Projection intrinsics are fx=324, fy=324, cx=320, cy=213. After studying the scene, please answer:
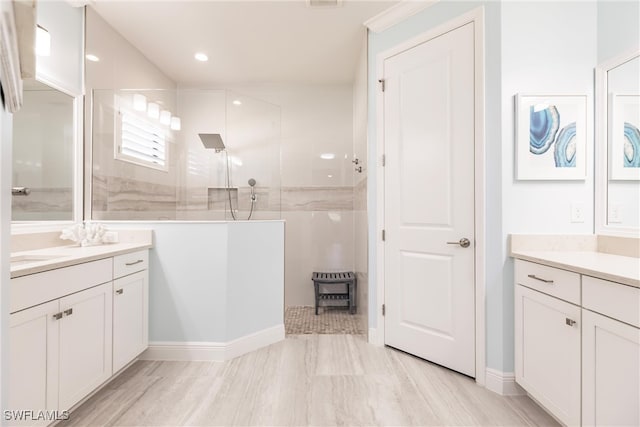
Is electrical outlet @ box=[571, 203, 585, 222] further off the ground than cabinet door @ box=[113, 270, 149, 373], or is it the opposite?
Answer: electrical outlet @ box=[571, 203, 585, 222]

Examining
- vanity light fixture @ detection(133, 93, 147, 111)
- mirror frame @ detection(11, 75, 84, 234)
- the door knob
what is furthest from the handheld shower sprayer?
the door knob

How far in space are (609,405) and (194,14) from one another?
11.3ft

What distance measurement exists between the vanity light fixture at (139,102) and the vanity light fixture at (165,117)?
15 cm

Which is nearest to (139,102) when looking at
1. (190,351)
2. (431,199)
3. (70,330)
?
(70,330)

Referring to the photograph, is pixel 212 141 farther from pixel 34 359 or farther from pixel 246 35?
pixel 34 359

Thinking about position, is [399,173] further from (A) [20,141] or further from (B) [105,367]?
(A) [20,141]

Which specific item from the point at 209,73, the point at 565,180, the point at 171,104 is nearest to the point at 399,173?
the point at 565,180

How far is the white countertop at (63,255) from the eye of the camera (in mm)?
1380

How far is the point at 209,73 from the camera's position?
366 cm

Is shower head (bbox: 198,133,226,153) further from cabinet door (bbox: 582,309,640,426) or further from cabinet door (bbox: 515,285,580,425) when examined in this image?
cabinet door (bbox: 582,309,640,426)

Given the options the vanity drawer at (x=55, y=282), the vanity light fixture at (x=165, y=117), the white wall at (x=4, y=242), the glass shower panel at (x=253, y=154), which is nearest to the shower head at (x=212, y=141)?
the glass shower panel at (x=253, y=154)

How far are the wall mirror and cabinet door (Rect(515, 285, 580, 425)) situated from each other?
3.06 meters

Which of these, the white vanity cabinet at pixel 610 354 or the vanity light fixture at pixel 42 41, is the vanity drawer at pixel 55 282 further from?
the white vanity cabinet at pixel 610 354

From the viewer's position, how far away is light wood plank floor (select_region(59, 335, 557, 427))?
1.69 m
